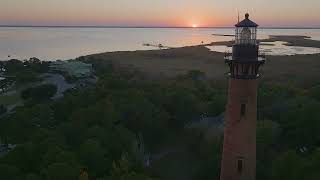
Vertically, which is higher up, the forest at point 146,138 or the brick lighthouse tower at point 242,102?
the brick lighthouse tower at point 242,102

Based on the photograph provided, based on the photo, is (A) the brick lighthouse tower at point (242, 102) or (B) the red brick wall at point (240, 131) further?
(B) the red brick wall at point (240, 131)

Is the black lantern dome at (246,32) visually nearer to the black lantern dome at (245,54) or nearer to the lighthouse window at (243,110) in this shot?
the black lantern dome at (245,54)

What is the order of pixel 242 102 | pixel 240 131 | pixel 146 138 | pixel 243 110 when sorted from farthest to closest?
pixel 146 138
pixel 240 131
pixel 243 110
pixel 242 102

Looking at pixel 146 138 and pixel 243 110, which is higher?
pixel 243 110

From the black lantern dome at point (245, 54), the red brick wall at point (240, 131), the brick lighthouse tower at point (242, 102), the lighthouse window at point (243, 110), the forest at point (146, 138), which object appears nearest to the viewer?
the black lantern dome at point (245, 54)

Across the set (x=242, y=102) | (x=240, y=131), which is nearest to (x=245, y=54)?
(x=242, y=102)

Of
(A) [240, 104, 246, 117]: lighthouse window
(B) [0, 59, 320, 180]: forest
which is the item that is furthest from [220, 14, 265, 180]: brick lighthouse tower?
(B) [0, 59, 320, 180]: forest

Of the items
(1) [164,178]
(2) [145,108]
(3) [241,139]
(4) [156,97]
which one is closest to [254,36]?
(3) [241,139]

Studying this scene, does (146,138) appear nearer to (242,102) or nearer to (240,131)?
(240,131)

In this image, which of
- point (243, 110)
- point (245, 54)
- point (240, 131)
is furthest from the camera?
point (240, 131)

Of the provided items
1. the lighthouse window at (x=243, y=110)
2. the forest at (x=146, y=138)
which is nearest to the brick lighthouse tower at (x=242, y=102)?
the lighthouse window at (x=243, y=110)
